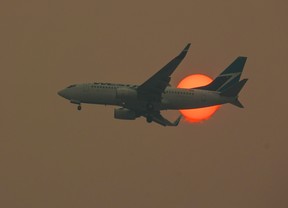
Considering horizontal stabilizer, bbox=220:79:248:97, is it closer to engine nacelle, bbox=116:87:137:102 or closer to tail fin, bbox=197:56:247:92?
tail fin, bbox=197:56:247:92

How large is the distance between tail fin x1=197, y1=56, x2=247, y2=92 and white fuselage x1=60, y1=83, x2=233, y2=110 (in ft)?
12.5

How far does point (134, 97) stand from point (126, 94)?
3.89 feet

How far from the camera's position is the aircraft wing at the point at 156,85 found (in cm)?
8669

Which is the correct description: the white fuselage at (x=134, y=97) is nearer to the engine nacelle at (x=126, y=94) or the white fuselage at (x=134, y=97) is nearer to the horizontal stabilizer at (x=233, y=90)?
the engine nacelle at (x=126, y=94)

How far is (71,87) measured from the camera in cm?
9406

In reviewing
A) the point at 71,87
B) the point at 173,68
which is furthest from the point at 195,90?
the point at 71,87

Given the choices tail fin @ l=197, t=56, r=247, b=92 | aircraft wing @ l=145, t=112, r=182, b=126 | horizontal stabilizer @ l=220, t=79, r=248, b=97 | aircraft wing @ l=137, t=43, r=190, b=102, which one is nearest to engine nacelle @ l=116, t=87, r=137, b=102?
aircraft wing @ l=137, t=43, r=190, b=102

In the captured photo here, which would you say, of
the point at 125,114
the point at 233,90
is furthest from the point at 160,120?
the point at 233,90

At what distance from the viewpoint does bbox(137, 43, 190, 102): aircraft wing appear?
284ft

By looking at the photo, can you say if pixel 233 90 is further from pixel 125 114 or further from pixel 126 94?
pixel 125 114

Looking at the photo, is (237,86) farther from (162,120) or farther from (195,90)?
(162,120)

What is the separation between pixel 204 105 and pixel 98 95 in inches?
476

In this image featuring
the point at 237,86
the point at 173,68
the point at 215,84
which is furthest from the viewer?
the point at 215,84

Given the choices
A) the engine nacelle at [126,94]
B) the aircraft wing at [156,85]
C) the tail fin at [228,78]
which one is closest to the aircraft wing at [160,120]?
the aircraft wing at [156,85]
